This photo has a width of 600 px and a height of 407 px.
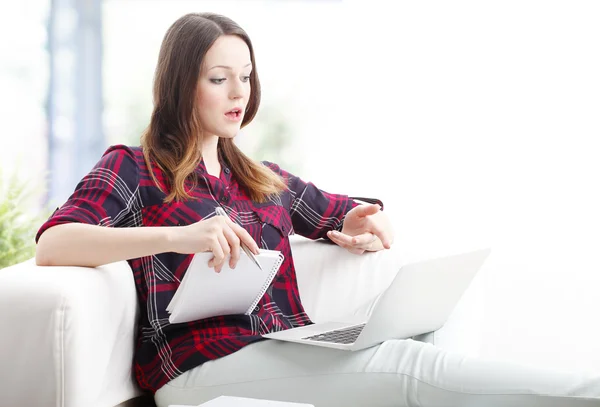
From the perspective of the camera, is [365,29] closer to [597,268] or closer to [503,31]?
Result: [503,31]

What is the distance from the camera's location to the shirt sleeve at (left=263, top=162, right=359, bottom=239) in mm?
1861

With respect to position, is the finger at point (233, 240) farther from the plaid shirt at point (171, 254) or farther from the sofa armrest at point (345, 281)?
the sofa armrest at point (345, 281)

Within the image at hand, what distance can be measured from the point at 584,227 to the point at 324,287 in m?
1.40

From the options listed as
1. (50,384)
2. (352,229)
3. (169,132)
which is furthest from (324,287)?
(50,384)

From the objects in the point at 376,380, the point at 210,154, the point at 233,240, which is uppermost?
the point at 210,154

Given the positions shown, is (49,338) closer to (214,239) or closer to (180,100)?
(214,239)

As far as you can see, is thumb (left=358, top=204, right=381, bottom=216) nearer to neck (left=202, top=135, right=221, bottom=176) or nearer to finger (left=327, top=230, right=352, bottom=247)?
finger (left=327, top=230, right=352, bottom=247)

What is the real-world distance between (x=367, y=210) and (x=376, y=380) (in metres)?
0.63

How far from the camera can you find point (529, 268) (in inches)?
113

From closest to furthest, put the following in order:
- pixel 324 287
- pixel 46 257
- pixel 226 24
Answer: pixel 46 257, pixel 226 24, pixel 324 287

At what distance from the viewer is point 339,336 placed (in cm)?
140

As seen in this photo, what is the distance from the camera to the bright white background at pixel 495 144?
2.79 metres

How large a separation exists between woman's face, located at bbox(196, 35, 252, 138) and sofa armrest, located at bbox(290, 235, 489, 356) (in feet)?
1.36

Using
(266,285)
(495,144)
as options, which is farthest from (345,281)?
(495,144)
